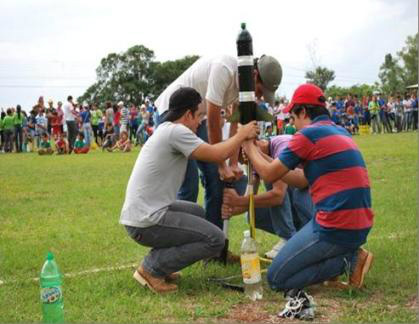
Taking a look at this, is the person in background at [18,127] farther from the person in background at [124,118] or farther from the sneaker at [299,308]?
the sneaker at [299,308]

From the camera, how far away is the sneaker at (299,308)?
4.15 meters

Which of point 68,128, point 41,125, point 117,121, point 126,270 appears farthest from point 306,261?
point 41,125

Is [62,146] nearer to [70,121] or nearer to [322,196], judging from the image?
[70,121]

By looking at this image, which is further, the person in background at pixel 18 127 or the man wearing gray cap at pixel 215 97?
the person in background at pixel 18 127

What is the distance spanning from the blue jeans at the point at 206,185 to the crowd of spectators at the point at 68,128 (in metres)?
18.3

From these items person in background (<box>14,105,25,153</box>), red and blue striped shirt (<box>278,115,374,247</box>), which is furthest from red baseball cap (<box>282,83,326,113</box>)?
person in background (<box>14,105,25,153</box>)

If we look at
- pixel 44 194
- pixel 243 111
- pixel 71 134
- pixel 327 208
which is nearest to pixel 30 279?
pixel 243 111

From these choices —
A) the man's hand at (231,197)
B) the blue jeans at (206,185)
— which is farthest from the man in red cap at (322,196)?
the blue jeans at (206,185)

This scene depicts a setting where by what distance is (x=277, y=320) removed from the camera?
4172 mm

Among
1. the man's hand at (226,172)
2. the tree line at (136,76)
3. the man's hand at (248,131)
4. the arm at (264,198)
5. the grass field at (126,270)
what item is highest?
the tree line at (136,76)

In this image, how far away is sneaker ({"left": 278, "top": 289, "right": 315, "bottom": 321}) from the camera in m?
4.15

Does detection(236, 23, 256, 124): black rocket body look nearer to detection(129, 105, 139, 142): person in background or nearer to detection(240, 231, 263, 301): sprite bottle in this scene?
detection(240, 231, 263, 301): sprite bottle

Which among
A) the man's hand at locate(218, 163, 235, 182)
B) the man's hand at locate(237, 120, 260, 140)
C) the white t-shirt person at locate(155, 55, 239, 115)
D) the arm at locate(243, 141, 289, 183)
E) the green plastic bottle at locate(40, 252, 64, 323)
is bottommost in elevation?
the green plastic bottle at locate(40, 252, 64, 323)

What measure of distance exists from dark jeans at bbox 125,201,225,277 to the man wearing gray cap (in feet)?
2.21
